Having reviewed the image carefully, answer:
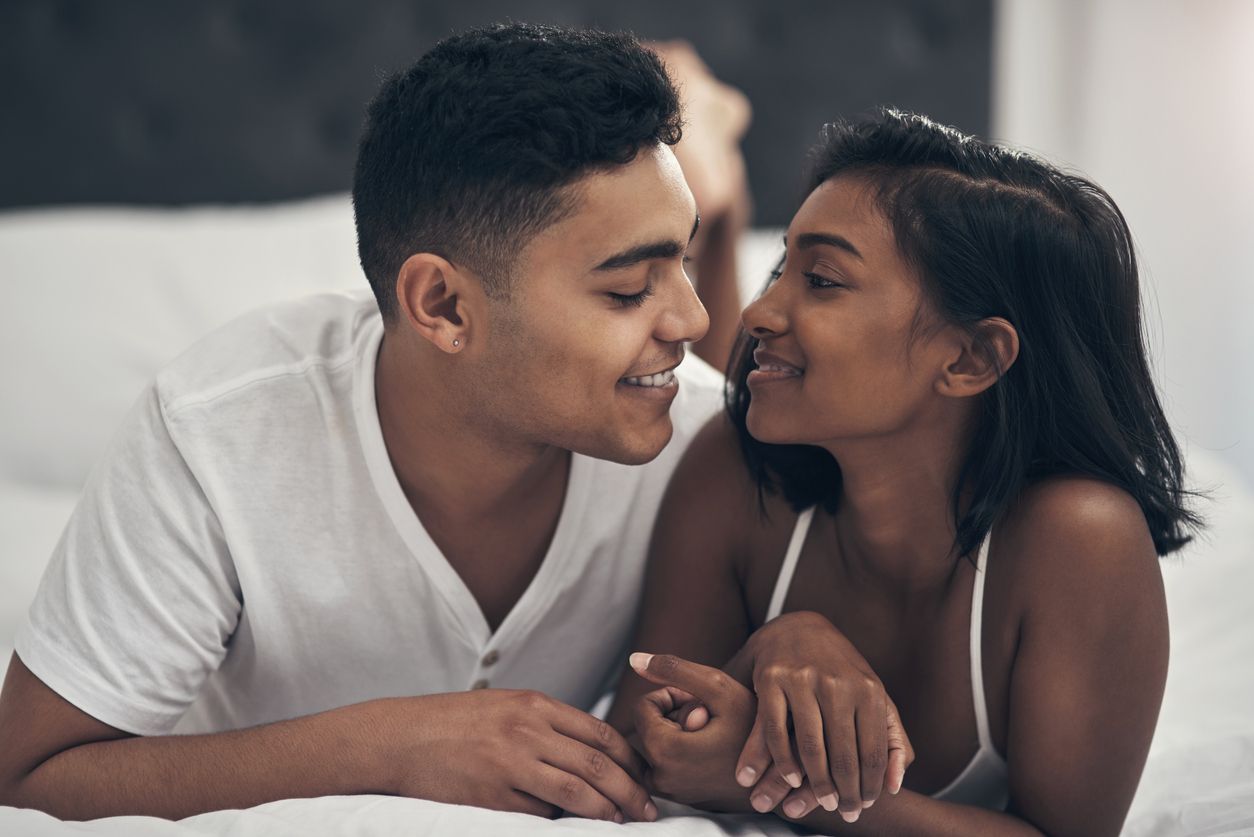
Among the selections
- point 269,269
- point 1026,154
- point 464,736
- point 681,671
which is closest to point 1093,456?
point 1026,154

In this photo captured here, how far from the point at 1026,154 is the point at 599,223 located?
1.45 ft

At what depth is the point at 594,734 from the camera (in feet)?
3.75

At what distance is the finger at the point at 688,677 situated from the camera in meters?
1.12

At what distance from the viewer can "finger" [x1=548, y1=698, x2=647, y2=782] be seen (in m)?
1.14

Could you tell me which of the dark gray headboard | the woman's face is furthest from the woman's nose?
the dark gray headboard

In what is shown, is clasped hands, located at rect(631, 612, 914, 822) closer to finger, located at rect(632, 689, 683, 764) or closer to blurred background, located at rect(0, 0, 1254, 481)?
finger, located at rect(632, 689, 683, 764)

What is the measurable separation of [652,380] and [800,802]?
0.43 meters

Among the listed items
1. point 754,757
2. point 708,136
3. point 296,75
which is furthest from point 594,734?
point 296,75

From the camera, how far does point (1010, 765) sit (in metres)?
1.19

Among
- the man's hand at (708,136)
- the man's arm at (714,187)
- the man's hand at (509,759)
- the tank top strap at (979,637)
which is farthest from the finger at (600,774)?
the man's hand at (708,136)

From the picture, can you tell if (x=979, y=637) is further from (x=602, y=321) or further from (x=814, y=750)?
(x=602, y=321)

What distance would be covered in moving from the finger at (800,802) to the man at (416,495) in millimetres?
126

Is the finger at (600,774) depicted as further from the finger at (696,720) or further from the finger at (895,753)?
the finger at (895,753)

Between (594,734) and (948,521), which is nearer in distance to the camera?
(594,734)
